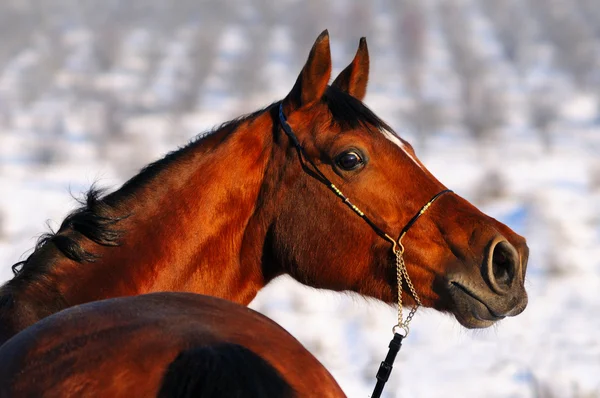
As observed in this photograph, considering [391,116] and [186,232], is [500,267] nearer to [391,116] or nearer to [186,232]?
[186,232]

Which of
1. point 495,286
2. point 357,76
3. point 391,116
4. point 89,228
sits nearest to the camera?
point 495,286

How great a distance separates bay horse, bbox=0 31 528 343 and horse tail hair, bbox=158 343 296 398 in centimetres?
135

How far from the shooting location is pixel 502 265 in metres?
3.11

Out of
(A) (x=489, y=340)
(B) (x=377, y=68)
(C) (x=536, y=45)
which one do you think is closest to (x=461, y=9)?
(C) (x=536, y=45)

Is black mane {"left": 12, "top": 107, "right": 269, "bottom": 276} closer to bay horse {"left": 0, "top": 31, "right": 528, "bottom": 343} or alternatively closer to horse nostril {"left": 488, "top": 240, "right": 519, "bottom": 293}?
bay horse {"left": 0, "top": 31, "right": 528, "bottom": 343}

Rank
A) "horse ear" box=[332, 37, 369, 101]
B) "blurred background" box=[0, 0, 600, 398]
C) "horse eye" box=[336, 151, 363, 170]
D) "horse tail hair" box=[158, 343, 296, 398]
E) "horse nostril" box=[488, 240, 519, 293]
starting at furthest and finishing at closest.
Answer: "blurred background" box=[0, 0, 600, 398]
"horse ear" box=[332, 37, 369, 101]
"horse eye" box=[336, 151, 363, 170]
"horse nostril" box=[488, 240, 519, 293]
"horse tail hair" box=[158, 343, 296, 398]

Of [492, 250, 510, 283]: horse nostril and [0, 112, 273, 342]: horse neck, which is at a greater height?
[492, 250, 510, 283]: horse nostril

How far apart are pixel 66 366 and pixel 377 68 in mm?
17729

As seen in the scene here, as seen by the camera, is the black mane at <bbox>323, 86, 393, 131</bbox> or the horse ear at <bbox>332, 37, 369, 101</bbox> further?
the horse ear at <bbox>332, 37, 369, 101</bbox>

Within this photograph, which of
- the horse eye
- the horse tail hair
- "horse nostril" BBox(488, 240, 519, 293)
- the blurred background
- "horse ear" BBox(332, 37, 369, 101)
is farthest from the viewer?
the blurred background

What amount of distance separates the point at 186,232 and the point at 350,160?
25.3 inches

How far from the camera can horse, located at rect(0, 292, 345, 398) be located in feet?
5.70

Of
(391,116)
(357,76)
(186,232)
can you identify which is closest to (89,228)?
(186,232)

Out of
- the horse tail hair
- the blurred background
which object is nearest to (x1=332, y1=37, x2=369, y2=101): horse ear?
the blurred background
